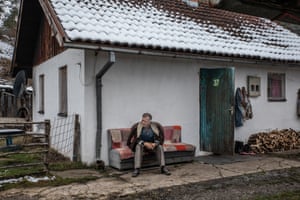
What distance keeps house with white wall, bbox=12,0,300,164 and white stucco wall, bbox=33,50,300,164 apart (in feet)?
0.07

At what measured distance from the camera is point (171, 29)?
8.51 metres

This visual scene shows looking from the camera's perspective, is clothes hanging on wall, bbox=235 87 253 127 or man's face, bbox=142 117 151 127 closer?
man's face, bbox=142 117 151 127

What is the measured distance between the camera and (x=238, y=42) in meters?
9.29

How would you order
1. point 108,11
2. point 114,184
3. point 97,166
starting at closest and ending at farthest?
point 114,184 → point 97,166 → point 108,11

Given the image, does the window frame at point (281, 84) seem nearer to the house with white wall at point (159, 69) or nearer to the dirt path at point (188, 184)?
the house with white wall at point (159, 69)

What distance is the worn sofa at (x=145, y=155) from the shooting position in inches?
262

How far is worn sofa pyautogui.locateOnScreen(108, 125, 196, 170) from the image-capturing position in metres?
6.66

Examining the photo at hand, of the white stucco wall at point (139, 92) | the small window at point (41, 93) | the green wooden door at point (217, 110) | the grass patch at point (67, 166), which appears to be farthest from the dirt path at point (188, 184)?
the small window at point (41, 93)

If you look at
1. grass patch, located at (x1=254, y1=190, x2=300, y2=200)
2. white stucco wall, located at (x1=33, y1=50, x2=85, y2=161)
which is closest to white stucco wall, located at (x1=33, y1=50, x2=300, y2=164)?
white stucco wall, located at (x1=33, y1=50, x2=85, y2=161)

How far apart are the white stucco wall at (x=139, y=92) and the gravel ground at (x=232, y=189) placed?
7.41 ft

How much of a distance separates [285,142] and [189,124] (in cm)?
304

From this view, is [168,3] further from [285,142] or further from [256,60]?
[285,142]

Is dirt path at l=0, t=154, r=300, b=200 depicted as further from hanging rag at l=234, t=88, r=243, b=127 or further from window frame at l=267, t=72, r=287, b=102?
window frame at l=267, t=72, r=287, b=102

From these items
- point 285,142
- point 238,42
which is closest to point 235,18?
point 238,42
